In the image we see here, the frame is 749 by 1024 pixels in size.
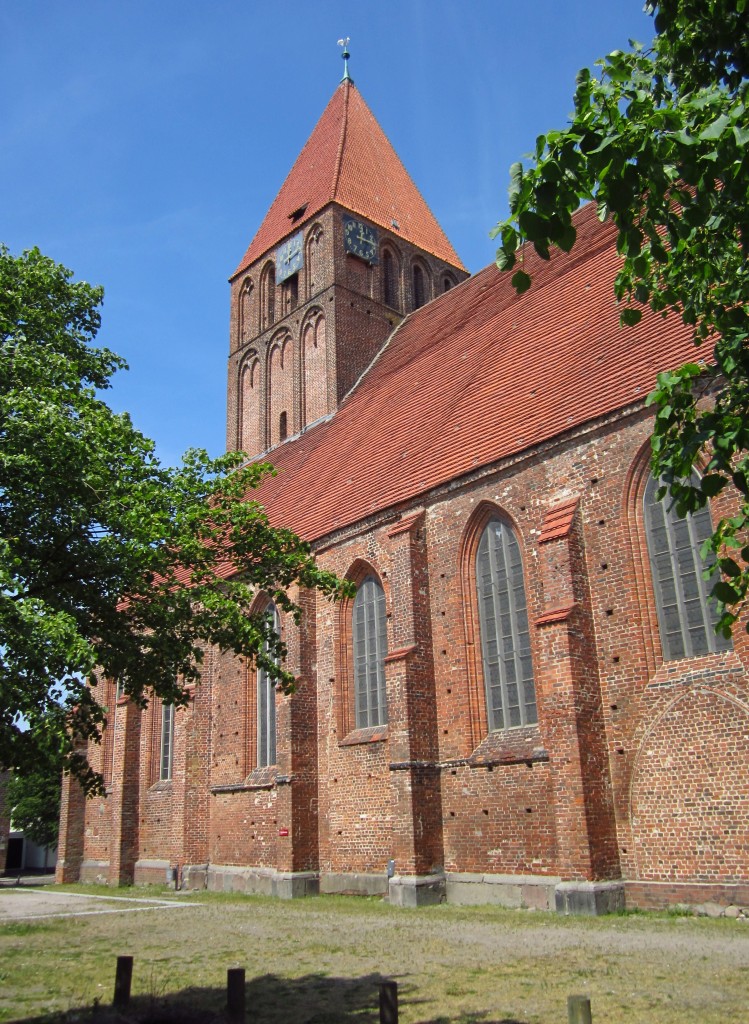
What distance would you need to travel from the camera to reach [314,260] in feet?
Answer: 94.8

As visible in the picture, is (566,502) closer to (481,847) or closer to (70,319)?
(481,847)

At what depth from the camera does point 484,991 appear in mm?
7711

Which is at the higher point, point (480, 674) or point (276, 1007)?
point (480, 674)

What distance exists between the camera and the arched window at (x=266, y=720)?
2016 cm

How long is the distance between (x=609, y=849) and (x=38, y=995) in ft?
23.9

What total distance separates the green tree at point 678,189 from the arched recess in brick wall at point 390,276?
23.8 metres

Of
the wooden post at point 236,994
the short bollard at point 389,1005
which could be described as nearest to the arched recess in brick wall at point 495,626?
the wooden post at point 236,994

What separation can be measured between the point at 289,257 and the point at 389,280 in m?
3.43

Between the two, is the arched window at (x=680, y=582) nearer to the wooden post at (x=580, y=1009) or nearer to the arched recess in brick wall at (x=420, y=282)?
the wooden post at (x=580, y=1009)

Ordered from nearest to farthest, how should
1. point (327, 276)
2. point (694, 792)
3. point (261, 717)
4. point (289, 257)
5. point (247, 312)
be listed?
point (694, 792)
point (261, 717)
point (327, 276)
point (289, 257)
point (247, 312)

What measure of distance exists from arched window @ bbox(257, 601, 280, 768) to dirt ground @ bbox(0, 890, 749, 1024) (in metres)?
6.19

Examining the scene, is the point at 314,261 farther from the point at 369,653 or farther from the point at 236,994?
the point at 236,994

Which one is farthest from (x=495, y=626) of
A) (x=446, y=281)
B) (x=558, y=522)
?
(x=446, y=281)

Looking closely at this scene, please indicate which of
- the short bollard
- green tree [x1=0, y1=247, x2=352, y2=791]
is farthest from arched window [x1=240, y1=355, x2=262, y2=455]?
the short bollard
